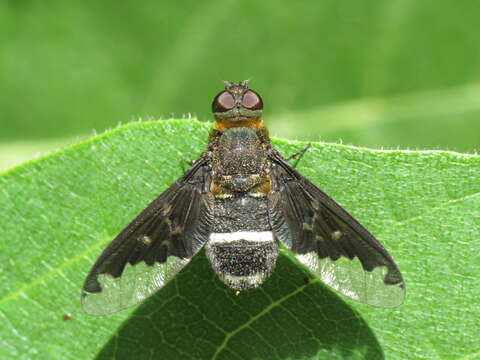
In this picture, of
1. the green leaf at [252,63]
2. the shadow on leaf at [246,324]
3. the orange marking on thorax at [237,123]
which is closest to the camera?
the shadow on leaf at [246,324]

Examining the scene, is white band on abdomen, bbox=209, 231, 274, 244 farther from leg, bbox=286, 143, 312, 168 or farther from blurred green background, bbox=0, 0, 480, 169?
blurred green background, bbox=0, 0, 480, 169

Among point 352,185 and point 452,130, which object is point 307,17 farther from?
point 352,185

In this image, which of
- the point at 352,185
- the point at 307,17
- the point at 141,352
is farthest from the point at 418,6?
the point at 141,352

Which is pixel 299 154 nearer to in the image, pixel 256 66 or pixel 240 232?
pixel 240 232

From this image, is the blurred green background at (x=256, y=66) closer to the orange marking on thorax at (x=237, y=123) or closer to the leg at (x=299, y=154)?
the orange marking on thorax at (x=237, y=123)

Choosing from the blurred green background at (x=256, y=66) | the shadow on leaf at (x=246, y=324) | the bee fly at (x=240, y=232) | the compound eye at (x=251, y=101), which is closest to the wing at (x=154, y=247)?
the bee fly at (x=240, y=232)

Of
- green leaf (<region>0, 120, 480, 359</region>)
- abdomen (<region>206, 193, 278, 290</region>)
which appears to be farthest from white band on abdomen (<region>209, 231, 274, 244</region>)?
green leaf (<region>0, 120, 480, 359</region>)

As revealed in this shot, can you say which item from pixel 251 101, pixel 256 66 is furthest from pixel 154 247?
pixel 256 66
